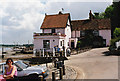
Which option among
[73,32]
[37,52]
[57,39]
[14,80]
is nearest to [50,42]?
[57,39]

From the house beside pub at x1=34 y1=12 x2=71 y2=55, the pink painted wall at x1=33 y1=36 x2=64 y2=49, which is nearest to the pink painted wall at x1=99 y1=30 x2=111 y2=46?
the house beside pub at x1=34 y1=12 x2=71 y2=55

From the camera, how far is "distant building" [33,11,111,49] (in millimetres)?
28594

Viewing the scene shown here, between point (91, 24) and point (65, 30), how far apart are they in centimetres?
1256

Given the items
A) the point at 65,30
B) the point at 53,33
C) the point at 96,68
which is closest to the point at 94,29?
the point at 65,30

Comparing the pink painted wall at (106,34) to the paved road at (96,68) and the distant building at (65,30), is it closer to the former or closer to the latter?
the distant building at (65,30)

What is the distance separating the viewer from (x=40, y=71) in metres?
9.33

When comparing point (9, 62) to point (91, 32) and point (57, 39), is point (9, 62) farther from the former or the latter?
point (91, 32)

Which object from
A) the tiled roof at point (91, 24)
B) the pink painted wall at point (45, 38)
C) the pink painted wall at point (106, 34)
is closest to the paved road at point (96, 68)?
the pink painted wall at point (45, 38)

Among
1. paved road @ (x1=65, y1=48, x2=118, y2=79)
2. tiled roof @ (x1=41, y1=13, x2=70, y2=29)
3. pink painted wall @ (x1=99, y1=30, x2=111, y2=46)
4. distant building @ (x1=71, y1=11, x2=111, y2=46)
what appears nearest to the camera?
paved road @ (x1=65, y1=48, x2=118, y2=79)

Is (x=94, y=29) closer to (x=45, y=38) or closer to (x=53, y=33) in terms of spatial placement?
(x=53, y=33)

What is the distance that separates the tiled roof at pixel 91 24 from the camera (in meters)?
41.2

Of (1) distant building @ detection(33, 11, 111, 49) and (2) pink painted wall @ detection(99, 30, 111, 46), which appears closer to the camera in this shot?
(1) distant building @ detection(33, 11, 111, 49)

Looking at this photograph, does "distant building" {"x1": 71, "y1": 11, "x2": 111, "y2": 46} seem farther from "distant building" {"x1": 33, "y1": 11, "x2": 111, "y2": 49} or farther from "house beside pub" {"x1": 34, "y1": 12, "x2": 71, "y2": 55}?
"house beside pub" {"x1": 34, "y1": 12, "x2": 71, "y2": 55}

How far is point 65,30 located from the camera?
115 feet
